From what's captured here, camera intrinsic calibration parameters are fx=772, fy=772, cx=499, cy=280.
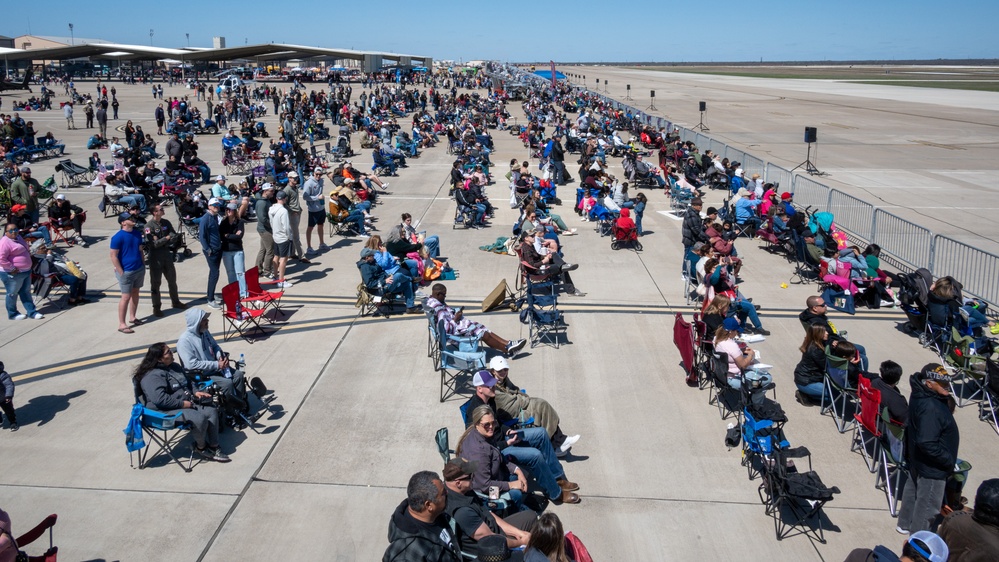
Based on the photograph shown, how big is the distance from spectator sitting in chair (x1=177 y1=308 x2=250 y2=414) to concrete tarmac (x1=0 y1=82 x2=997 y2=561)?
0.44 m

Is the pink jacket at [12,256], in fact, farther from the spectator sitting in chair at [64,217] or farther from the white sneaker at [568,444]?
the white sneaker at [568,444]

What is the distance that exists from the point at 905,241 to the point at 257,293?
1216 cm

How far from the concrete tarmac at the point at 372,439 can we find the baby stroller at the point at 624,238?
2521 millimetres

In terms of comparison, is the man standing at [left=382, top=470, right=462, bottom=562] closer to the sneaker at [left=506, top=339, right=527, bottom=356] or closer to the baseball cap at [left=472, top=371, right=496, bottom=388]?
the baseball cap at [left=472, top=371, right=496, bottom=388]

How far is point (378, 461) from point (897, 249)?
12023 mm

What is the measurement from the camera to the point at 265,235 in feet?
41.3

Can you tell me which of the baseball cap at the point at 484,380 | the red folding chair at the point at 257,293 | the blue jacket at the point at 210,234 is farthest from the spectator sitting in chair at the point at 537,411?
the blue jacket at the point at 210,234

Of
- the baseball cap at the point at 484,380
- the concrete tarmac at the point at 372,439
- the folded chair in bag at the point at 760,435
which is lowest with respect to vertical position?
the concrete tarmac at the point at 372,439

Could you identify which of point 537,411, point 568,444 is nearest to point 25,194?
point 537,411

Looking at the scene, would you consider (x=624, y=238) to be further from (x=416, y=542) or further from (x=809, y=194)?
(x=416, y=542)

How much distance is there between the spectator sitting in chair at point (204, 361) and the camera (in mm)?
7414

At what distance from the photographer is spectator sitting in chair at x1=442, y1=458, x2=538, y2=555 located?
193 inches

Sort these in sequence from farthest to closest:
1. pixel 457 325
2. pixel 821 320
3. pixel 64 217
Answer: pixel 64 217, pixel 457 325, pixel 821 320

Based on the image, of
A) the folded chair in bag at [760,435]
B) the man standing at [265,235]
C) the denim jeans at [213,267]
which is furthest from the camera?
the man standing at [265,235]
